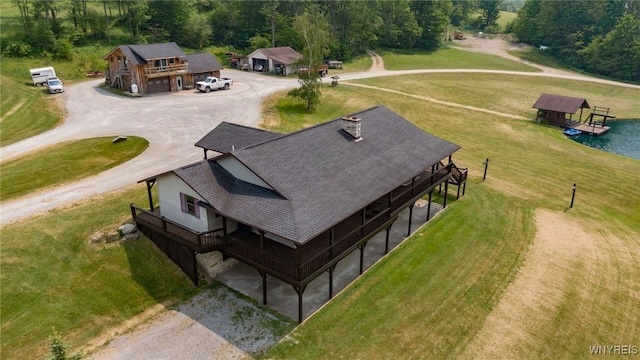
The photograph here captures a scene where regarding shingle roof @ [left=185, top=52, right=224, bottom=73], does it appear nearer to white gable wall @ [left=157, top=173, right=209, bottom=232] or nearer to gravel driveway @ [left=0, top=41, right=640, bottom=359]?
gravel driveway @ [left=0, top=41, right=640, bottom=359]

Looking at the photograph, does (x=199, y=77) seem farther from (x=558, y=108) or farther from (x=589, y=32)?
(x=589, y=32)

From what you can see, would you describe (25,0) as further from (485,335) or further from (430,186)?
(485,335)

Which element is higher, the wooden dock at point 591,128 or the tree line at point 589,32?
the tree line at point 589,32

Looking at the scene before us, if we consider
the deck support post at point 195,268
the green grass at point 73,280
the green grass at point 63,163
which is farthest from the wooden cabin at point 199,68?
the deck support post at point 195,268

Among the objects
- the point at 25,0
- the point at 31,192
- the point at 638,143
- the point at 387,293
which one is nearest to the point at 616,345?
the point at 387,293

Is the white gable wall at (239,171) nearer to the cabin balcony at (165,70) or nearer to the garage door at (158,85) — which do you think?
the cabin balcony at (165,70)

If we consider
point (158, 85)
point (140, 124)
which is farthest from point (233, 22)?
point (140, 124)
